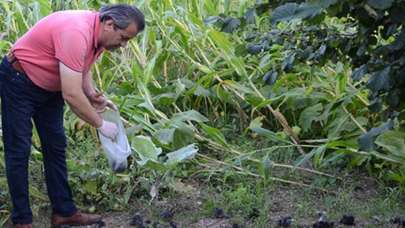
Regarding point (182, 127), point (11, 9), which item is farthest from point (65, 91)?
point (11, 9)

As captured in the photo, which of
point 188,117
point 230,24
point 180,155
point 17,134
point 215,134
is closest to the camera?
point 230,24

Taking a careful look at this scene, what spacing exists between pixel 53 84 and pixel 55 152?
0.60m

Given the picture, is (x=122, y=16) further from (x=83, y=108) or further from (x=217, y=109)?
(x=217, y=109)

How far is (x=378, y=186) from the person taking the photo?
543 cm

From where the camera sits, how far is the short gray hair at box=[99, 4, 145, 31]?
171 inches

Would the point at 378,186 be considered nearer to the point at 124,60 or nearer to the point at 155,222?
the point at 155,222

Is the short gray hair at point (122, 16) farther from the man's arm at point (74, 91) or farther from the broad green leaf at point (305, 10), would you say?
the broad green leaf at point (305, 10)

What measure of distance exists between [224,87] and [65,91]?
2166 millimetres

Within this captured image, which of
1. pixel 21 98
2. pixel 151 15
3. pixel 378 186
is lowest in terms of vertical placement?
pixel 378 186

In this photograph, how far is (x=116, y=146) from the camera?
486cm

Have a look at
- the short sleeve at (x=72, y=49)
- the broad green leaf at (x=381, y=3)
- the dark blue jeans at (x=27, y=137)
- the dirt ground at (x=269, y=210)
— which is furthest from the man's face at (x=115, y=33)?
the broad green leaf at (x=381, y=3)

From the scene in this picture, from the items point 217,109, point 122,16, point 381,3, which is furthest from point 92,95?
point 381,3

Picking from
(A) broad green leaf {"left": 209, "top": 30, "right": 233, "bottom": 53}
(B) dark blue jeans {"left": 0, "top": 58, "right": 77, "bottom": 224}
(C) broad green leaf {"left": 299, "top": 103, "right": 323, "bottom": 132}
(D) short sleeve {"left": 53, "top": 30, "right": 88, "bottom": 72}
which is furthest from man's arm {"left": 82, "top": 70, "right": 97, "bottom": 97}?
(C) broad green leaf {"left": 299, "top": 103, "right": 323, "bottom": 132}

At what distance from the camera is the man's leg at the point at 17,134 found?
4.53 metres
